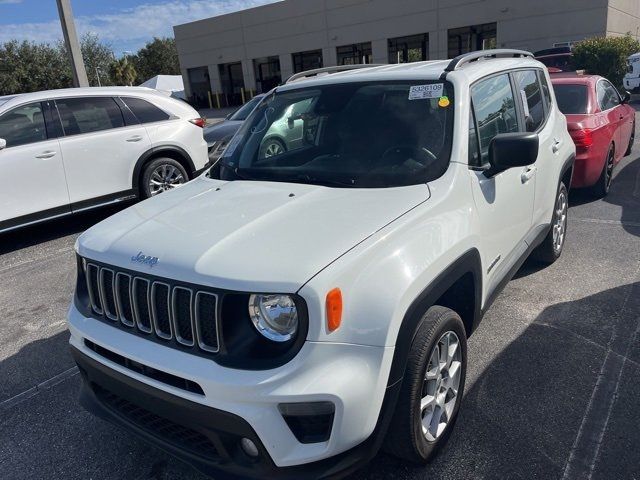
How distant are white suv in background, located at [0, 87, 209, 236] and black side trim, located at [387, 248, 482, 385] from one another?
5558mm

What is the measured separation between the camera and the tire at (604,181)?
6707mm

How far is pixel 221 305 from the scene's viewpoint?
2035mm

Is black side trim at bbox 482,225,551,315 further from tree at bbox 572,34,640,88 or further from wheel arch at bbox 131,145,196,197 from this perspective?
tree at bbox 572,34,640,88

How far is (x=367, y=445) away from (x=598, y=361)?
2022mm

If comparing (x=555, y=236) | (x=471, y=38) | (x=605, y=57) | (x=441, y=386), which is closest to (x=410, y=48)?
(x=471, y=38)

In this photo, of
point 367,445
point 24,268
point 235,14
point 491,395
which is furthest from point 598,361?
point 235,14

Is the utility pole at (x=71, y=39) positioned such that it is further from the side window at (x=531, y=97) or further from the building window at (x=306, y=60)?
the building window at (x=306, y=60)

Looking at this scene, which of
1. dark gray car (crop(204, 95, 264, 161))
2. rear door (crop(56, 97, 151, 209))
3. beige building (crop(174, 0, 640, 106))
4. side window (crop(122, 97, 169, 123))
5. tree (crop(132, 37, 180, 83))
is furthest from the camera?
tree (crop(132, 37, 180, 83))

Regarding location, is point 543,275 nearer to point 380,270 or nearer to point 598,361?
point 598,361

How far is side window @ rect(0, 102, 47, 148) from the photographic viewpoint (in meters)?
6.25

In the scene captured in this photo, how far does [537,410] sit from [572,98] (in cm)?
533

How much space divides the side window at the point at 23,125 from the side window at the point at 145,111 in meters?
1.17

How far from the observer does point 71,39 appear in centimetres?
1282

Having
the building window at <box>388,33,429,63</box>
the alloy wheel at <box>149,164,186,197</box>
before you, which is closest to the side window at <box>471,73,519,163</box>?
the alloy wheel at <box>149,164,186,197</box>
